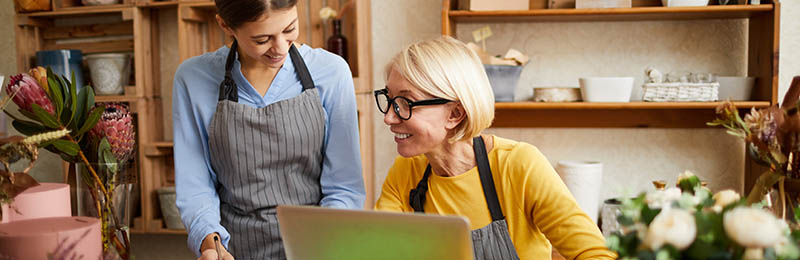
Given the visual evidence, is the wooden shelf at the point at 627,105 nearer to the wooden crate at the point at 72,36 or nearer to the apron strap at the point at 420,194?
the apron strap at the point at 420,194

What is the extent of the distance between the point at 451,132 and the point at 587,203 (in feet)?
4.72

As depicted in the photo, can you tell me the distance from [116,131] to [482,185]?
73 cm

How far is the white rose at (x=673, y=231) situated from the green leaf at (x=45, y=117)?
901mm

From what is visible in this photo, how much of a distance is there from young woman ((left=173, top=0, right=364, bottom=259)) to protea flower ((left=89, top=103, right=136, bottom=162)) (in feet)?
1.30

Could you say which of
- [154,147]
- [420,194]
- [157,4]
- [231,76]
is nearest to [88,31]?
[157,4]

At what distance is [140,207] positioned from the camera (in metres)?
3.15

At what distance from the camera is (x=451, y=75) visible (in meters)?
1.24

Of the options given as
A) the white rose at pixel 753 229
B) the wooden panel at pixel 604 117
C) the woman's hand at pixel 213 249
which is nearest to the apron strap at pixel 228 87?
the woman's hand at pixel 213 249

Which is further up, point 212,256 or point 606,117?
point 606,117

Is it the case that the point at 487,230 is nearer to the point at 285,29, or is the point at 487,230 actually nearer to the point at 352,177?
the point at 352,177

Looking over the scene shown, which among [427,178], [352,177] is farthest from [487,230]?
[352,177]

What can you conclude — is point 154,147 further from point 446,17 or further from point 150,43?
point 446,17

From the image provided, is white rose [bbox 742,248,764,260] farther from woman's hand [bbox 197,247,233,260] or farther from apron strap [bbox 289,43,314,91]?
apron strap [bbox 289,43,314,91]

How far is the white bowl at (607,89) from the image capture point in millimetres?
2436
